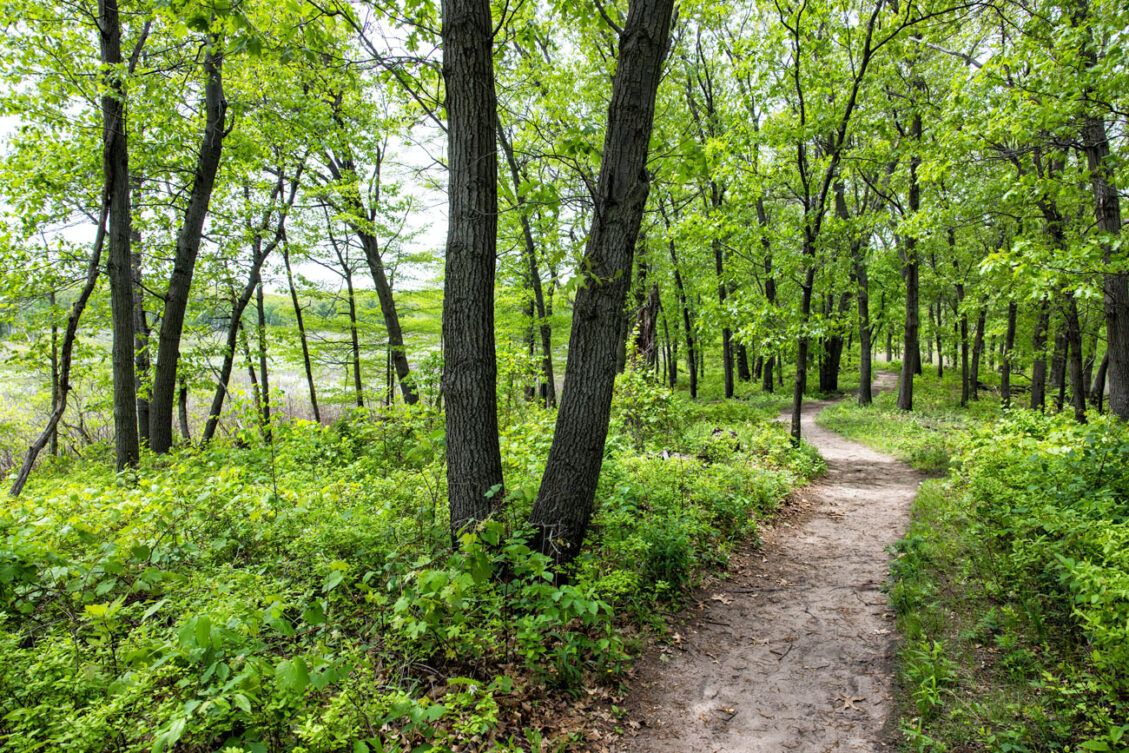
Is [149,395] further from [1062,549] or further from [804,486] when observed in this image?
[1062,549]

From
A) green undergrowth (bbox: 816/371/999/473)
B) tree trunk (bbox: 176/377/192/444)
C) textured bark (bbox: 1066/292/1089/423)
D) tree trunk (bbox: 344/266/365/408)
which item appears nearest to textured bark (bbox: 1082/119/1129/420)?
textured bark (bbox: 1066/292/1089/423)

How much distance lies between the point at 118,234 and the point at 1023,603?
1142 centimetres

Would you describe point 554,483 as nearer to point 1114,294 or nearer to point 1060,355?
point 1114,294

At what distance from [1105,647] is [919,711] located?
1.12m

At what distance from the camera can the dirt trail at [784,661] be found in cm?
342

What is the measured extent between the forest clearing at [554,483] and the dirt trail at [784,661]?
0.03 metres

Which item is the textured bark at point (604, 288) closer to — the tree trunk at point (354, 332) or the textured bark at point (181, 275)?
the textured bark at point (181, 275)

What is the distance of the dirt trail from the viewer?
342 cm

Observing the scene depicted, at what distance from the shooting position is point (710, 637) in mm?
4594

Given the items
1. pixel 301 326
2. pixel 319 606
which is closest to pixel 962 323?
pixel 301 326

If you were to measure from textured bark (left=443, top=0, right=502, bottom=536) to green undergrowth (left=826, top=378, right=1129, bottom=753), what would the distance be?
3495mm

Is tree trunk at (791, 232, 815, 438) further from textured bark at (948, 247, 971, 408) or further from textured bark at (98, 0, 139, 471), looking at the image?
textured bark at (98, 0, 139, 471)

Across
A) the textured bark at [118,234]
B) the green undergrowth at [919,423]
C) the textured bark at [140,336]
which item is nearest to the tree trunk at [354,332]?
the textured bark at [140,336]

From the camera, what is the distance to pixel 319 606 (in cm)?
304
